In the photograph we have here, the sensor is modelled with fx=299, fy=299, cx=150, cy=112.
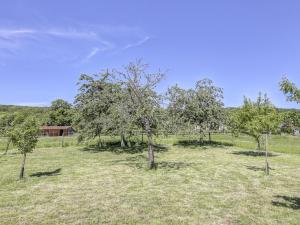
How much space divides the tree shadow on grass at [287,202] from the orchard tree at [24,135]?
1229 centimetres

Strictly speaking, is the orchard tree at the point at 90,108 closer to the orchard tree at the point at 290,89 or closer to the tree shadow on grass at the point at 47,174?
the tree shadow on grass at the point at 47,174

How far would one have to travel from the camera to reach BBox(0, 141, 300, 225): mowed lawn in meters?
9.41

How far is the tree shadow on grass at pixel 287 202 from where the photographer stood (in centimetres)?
1085

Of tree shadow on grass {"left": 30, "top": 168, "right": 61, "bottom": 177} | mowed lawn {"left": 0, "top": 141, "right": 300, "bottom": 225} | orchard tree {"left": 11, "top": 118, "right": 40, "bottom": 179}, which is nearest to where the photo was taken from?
mowed lawn {"left": 0, "top": 141, "right": 300, "bottom": 225}

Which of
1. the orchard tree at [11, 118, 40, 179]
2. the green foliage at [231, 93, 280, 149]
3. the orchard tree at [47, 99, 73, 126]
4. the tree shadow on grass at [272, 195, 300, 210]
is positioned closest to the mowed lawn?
the tree shadow on grass at [272, 195, 300, 210]

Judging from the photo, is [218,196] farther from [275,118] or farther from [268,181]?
[275,118]

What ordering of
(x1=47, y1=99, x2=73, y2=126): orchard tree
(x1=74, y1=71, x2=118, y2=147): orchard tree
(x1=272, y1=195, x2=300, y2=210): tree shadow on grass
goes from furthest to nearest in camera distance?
1. (x1=47, y1=99, x2=73, y2=126): orchard tree
2. (x1=74, y1=71, x2=118, y2=147): orchard tree
3. (x1=272, y1=195, x2=300, y2=210): tree shadow on grass

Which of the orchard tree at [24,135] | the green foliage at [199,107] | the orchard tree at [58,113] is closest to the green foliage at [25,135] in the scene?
the orchard tree at [24,135]

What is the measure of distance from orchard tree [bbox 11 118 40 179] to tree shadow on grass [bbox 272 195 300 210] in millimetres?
12289

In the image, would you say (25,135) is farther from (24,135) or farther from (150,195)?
(150,195)

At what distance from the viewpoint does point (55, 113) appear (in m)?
95.3

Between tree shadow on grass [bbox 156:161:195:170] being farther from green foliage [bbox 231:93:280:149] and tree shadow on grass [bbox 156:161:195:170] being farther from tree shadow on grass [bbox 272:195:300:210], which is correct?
tree shadow on grass [bbox 272:195:300:210]

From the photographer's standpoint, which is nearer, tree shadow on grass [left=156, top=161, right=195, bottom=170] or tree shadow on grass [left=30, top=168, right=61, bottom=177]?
tree shadow on grass [left=30, top=168, right=61, bottom=177]

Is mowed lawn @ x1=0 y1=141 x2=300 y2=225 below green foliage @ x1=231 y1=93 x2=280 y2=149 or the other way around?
below
